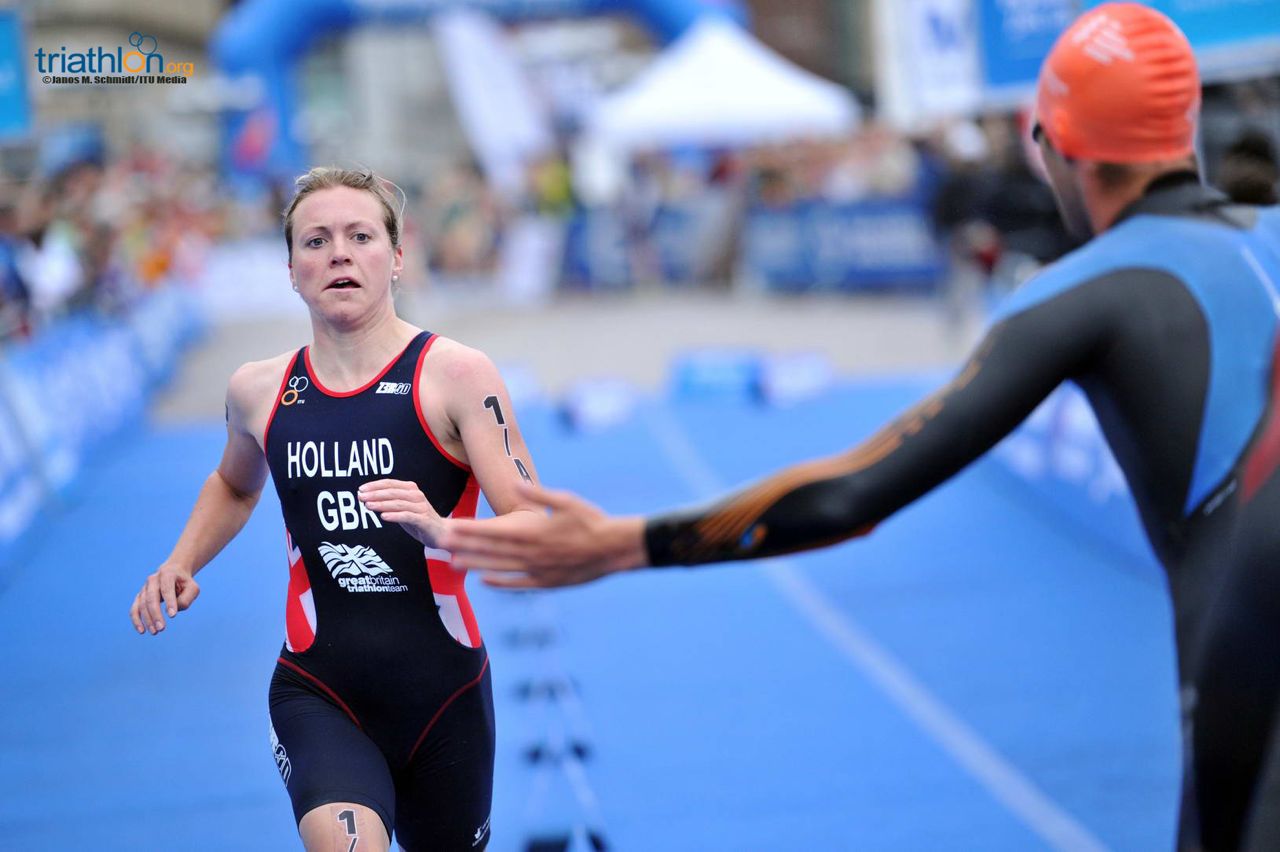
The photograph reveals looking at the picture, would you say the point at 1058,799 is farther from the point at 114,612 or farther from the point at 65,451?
the point at 65,451

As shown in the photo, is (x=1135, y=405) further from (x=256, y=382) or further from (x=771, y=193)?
(x=771, y=193)

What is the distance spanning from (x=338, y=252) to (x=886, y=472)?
1388 mm

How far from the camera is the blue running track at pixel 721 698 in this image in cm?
566

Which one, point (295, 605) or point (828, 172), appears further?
point (828, 172)

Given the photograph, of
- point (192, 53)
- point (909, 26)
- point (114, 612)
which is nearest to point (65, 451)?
point (114, 612)

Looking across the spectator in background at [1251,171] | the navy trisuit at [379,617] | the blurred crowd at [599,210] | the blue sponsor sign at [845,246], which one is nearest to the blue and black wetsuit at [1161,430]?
the navy trisuit at [379,617]

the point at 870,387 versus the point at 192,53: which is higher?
the point at 192,53

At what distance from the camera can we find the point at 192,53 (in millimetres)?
49656

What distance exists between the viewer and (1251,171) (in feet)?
20.9

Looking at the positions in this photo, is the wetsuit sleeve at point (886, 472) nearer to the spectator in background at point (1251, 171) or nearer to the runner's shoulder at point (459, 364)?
the runner's shoulder at point (459, 364)

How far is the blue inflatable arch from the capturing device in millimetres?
Result: 27281

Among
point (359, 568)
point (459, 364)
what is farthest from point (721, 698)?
point (459, 364)

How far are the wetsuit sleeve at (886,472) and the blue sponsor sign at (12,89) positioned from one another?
8657 millimetres

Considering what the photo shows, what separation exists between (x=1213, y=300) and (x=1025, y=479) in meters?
8.46
